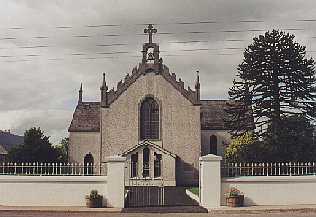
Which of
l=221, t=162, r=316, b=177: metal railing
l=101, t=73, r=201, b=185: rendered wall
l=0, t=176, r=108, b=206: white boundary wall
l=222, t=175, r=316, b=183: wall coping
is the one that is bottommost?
l=0, t=176, r=108, b=206: white boundary wall

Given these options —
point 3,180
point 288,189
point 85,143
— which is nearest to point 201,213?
point 288,189

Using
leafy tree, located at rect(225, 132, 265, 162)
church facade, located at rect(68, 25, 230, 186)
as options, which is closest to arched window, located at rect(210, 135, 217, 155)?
leafy tree, located at rect(225, 132, 265, 162)

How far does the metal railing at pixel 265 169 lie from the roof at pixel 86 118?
3195 cm

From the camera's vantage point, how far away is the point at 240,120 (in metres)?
47.5

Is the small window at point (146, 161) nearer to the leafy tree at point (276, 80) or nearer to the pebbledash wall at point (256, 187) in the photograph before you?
the leafy tree at point (276, 80)

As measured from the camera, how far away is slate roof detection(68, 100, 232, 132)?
173 feet

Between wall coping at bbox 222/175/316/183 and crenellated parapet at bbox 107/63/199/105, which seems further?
crenellated parapet at bbox 107/63/199/105

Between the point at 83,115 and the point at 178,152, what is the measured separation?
1342 centimetres

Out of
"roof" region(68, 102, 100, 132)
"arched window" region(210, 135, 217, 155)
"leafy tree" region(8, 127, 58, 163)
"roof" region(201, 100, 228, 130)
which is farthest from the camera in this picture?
"roof" region(201, 100, 228, 130)

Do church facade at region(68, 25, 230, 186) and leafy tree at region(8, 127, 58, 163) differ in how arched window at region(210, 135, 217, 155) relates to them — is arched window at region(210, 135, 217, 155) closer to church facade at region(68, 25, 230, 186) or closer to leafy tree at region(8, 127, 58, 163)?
church facade at region(68, 25, 230, 186)

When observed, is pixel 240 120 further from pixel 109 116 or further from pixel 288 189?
pixel 288 189

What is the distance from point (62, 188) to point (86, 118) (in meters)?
32.8

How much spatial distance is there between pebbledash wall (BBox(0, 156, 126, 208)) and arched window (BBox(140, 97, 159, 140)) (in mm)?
25985

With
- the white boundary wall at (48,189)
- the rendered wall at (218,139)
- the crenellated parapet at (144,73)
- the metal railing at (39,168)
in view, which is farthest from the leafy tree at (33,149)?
the white boundary wall at (48,189)
